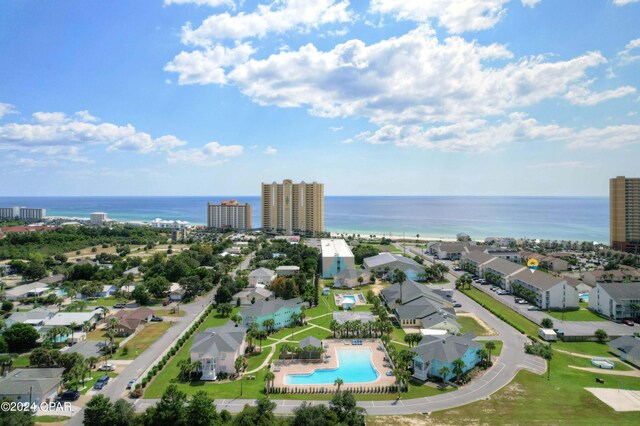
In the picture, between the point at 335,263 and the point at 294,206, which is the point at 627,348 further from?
the point at 294,206

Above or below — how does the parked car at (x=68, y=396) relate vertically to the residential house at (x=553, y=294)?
below

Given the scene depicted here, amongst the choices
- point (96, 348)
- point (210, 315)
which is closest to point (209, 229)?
point (210, 315)

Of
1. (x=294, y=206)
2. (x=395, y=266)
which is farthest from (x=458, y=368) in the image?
(x=294, y=206)

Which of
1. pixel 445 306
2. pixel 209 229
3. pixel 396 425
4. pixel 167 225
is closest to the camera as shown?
pixel 396 425

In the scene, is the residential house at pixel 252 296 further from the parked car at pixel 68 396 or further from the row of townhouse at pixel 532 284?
the row of townhouse at pixel 532 284

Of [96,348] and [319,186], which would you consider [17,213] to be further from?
[96,348]

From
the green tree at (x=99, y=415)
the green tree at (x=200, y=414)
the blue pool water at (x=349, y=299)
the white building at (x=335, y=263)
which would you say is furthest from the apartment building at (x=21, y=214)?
the green tree at (x=200, y=414)
